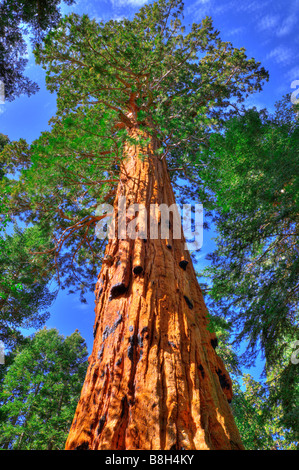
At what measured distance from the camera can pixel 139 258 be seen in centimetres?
284

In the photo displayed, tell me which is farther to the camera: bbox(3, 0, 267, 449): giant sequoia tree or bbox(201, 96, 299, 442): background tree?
bbox(201, 96, 299, 442): background tree

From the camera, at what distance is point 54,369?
45.0ft

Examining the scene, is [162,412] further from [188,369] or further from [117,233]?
[117,233]

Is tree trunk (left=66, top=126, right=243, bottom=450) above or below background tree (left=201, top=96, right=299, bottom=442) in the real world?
below

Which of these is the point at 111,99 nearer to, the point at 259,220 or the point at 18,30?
the point at 18,30

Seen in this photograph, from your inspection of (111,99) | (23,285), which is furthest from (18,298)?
(111,99)

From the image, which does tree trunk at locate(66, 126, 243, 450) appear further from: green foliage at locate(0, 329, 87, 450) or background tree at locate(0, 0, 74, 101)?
green foliage at locate(0, 329, 87, 450)

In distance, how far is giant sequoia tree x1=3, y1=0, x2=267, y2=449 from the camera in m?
1.71

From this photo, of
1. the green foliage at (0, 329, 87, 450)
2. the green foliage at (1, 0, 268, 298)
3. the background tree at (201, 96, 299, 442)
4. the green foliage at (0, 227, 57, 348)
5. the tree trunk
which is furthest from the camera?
the green foliage at (0, 329, 87, 450)

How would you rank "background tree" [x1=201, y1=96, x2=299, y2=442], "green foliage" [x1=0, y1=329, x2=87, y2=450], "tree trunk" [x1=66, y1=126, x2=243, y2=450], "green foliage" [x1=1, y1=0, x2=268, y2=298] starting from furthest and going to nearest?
"green foliage" [x1=0, y1=329, x2=87, y2=450]
"green foliage" [x1=1, y1=0, x2=268, y2=298]
"background tree" [x1=201, y1=96, x2=299, y2=442]
"tree trunk" [x1=66, y1=126, x2=243, y2=450]

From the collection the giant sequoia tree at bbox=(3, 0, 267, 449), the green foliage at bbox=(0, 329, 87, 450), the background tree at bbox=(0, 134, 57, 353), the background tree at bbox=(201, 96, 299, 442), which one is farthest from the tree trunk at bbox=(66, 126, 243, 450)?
the green foliage at bbox=(0, 329, 87, 450)
